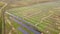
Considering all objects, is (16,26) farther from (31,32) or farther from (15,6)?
(15,6)

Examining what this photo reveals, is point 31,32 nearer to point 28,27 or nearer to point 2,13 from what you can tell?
point 28,27

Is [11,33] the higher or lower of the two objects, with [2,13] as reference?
lower

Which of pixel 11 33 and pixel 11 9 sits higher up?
pixel 11 9

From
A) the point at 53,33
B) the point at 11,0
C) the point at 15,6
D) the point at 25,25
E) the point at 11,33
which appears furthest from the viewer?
the point at 11,0

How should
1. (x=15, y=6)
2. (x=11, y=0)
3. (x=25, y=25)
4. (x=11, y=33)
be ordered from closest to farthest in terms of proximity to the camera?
(x=25, y=25), (x=11, y=33), (x=15, y=6), (x=11, y=0)

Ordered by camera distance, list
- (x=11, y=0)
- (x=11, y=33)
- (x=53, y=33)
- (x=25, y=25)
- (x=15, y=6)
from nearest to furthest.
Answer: (x=53, y=33)
(x=25, y=25)
(x=11, y=33)
(x=15, y=6)
(x=11, y=0)

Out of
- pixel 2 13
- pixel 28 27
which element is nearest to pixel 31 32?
pixel 28 27

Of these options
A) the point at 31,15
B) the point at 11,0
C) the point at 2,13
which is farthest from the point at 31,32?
the point at 11,0

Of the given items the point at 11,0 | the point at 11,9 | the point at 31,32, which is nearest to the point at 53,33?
the point at 31,32

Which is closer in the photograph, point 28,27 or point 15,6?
point 28,27

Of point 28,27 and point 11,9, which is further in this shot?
point 11,9
